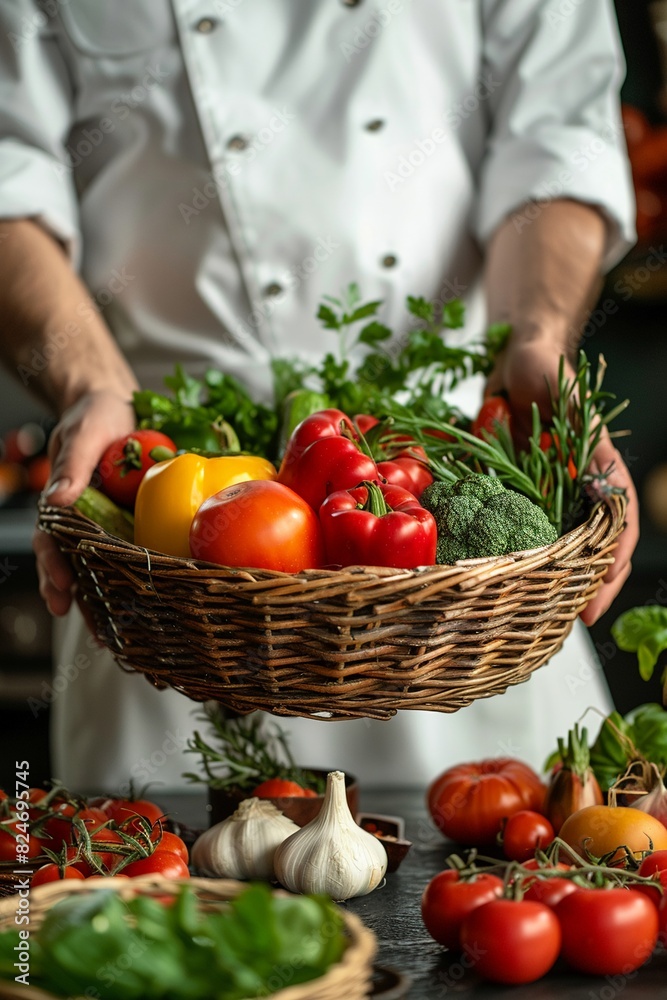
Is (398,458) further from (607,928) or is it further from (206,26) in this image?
(206,26)

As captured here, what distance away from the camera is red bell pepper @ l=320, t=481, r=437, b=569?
0.79m

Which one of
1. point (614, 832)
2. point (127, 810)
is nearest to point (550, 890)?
point (614, 832)

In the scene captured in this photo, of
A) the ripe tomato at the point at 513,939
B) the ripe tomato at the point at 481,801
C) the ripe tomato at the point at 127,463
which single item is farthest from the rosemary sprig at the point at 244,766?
the ripe tomato at the point at 513,939

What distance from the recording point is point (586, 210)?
55.9 inches

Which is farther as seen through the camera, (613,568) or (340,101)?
(340,101)

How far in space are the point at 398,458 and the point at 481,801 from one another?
32cm

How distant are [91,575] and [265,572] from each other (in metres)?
0.20

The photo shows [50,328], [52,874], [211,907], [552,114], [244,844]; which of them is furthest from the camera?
[552,114]

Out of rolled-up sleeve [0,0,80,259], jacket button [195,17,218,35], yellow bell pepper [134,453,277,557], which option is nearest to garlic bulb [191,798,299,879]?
yellow bell pepper [134,453,277,557]

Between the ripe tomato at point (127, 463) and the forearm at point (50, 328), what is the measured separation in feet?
0.55

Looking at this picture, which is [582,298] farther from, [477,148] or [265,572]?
[265,572]

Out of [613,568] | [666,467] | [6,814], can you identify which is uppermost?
[613,568]

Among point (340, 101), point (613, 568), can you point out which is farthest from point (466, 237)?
point (613, 568)

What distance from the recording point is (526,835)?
924mm
